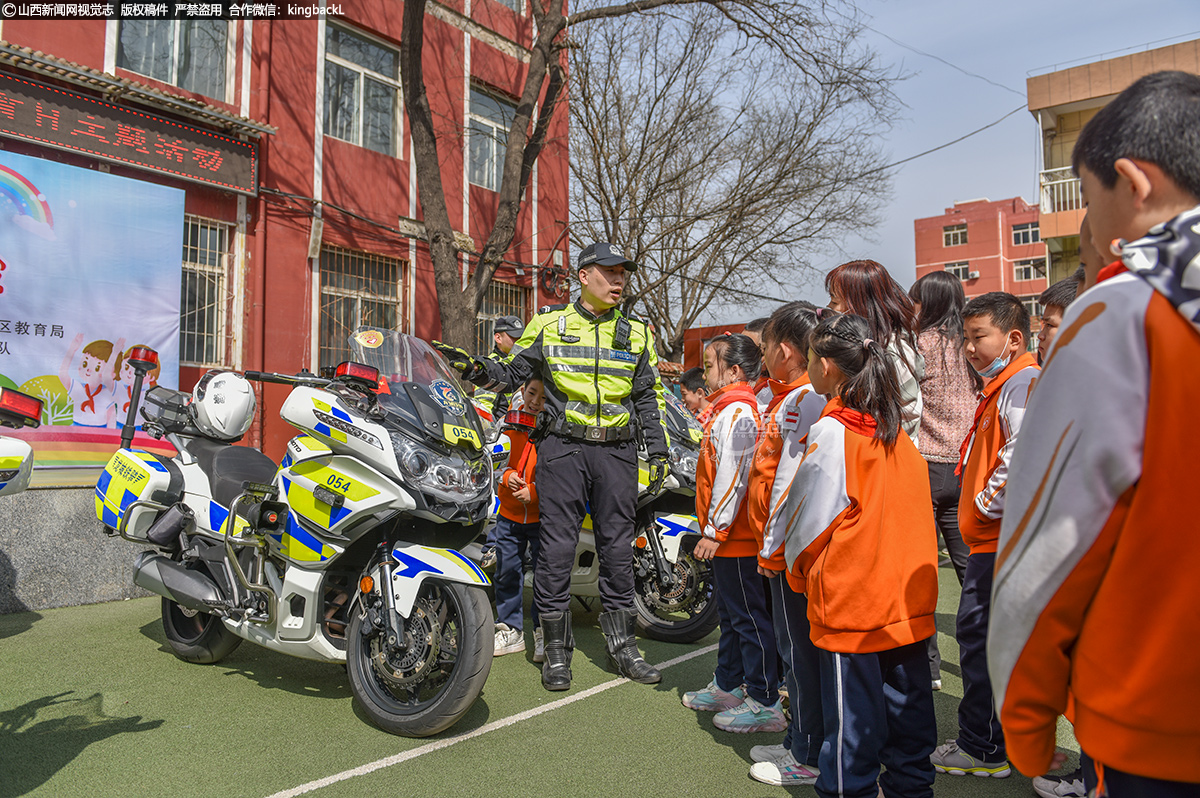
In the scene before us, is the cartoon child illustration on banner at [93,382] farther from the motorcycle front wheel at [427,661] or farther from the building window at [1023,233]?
the building window at [1023,233]

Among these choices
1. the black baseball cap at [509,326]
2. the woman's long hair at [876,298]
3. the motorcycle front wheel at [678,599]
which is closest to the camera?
the woman's long hair at [876,298]

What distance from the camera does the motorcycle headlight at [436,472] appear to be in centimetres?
322

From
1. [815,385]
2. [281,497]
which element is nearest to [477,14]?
[281,497]

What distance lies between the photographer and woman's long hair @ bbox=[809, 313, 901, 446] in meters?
2.38

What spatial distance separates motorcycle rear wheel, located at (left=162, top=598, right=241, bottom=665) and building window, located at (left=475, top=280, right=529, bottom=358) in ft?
25.9

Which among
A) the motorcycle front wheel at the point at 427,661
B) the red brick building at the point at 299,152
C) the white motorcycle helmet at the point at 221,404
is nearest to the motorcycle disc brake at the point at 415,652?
the motorcycle front wheel at the point at 427,661

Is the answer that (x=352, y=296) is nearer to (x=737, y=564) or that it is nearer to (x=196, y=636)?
(x=196, y=636)

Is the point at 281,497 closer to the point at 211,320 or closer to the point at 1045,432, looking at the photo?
the point at 1045,432

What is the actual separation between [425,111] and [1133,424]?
8.98 m

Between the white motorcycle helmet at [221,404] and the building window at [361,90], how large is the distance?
23.0 feet

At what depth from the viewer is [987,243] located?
54.2 metres

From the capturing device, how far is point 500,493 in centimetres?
477

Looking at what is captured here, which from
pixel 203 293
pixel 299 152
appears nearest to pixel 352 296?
pixel 299 152

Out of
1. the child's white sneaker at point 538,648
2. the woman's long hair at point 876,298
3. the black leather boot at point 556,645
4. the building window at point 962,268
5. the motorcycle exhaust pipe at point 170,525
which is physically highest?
the building window at point 962,268
